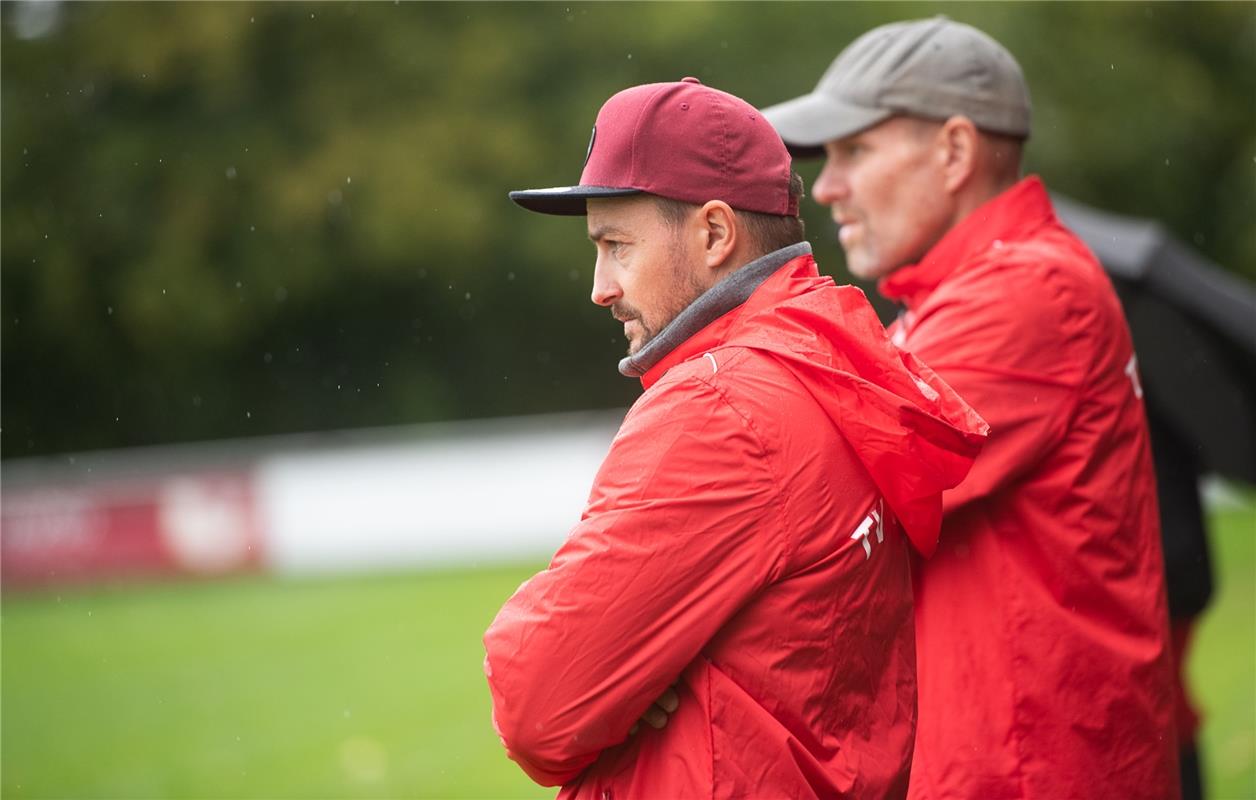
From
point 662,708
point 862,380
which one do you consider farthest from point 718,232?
point 662,708

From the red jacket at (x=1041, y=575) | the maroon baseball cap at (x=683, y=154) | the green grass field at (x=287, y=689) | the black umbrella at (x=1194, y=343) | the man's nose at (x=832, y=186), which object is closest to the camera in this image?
the maroon baseball cap at (x=683, y=154)

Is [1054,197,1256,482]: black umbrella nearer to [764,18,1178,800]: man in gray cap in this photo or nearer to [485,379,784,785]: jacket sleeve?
[764,18,1178,800]: man in gray cap

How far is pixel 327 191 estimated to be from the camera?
77.9 ft

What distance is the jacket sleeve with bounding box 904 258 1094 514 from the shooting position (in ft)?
9.76

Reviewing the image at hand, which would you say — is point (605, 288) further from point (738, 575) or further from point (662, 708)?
point (662, 708)

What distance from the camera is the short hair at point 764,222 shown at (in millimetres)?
2400

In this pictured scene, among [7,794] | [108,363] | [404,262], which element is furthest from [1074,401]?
[108,363]

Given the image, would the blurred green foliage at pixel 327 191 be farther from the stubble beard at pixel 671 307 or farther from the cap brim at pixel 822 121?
the stubble beard at pixel 671 307

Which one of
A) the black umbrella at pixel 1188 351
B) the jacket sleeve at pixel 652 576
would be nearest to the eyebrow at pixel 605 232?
the jacket sleeve at pixel 652 576

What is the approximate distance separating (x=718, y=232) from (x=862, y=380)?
1.14 feet

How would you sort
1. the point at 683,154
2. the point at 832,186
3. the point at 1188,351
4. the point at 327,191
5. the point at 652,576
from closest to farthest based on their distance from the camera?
1. the point at 652,576
2. the point at 683,154
3. the point at 832,186
4. the point at 1188,351
5. the point at 327,191

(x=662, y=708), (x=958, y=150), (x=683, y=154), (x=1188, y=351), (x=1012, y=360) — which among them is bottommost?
(x=1188, y=351)

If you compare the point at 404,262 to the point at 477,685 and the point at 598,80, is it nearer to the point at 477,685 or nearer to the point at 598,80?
the point at 598,80

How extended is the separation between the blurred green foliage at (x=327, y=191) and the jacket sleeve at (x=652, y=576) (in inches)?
824
